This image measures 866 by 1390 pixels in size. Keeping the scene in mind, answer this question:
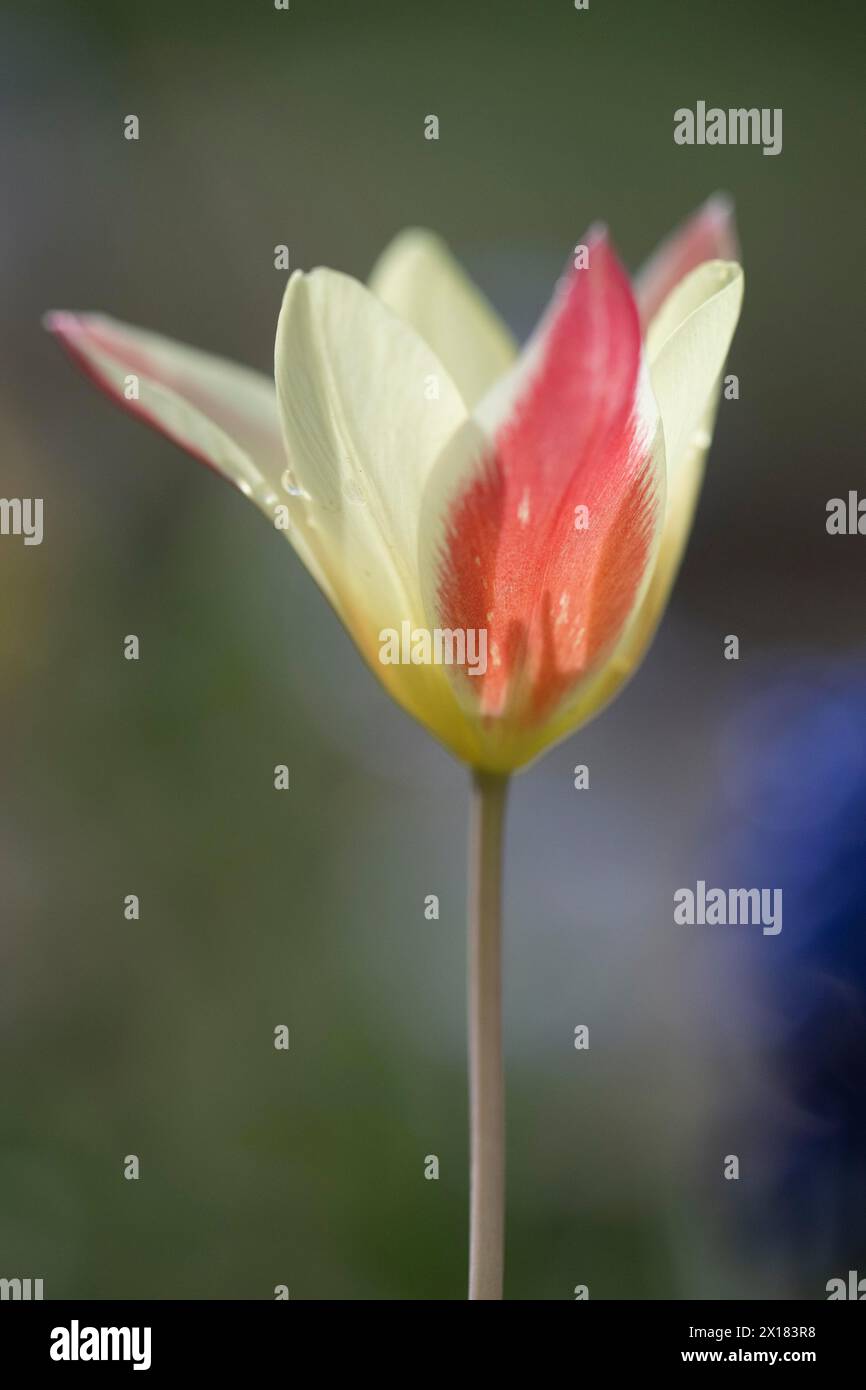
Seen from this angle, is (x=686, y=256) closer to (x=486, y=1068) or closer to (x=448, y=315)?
(x=448, y=315)

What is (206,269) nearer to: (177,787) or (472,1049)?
(177,787)

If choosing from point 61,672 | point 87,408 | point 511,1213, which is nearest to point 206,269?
point 87,408

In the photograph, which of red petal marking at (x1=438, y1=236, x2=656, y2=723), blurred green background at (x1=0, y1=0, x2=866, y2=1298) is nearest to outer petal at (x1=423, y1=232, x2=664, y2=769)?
red petal marking at (x1=438, y1=236, x2=656, y2=723)

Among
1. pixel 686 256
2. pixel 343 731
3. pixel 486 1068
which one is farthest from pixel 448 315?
pixel 343 731

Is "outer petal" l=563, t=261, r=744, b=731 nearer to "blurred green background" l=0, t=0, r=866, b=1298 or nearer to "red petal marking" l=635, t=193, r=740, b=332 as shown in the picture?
"red petal marking" l=635, t=193, r=740, b=332

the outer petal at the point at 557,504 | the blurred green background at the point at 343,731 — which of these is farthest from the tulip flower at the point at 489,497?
the blurred green background at the point at 343,731

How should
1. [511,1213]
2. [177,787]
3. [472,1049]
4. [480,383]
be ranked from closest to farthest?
[472,1049] < [480,383] < [511,1213] < [177,787]

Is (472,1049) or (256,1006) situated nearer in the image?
(472,1049)
